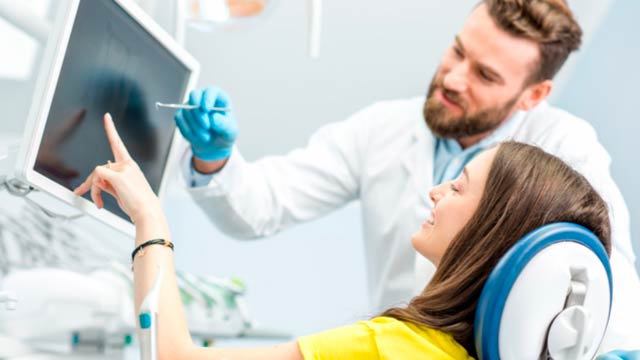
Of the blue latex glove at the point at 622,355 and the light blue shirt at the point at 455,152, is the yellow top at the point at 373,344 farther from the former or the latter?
the light blue shirt at the point at 455,152

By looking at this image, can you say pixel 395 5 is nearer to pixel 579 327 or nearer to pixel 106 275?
pixel 106 275

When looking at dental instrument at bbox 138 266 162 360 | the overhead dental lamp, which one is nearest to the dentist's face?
the overhead dental lamp

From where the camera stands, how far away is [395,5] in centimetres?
311

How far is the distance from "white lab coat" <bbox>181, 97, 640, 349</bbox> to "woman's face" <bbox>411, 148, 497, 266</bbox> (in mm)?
479

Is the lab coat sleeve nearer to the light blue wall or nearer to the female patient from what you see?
the female patient

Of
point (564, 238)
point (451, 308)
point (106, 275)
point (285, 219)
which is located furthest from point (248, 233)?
point (564, 238)

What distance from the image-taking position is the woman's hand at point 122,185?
4.43ft

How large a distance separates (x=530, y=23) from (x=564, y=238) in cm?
114

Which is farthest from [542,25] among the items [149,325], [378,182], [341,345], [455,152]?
[149,325]

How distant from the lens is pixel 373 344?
124 cm

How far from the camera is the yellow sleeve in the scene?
1.22 meters

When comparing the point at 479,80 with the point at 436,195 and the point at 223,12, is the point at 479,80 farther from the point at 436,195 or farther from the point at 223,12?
the point at 436,195

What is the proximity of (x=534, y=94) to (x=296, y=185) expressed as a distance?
2.24ft

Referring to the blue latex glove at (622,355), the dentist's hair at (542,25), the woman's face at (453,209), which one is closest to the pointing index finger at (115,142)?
the woman's face at (453,209)
